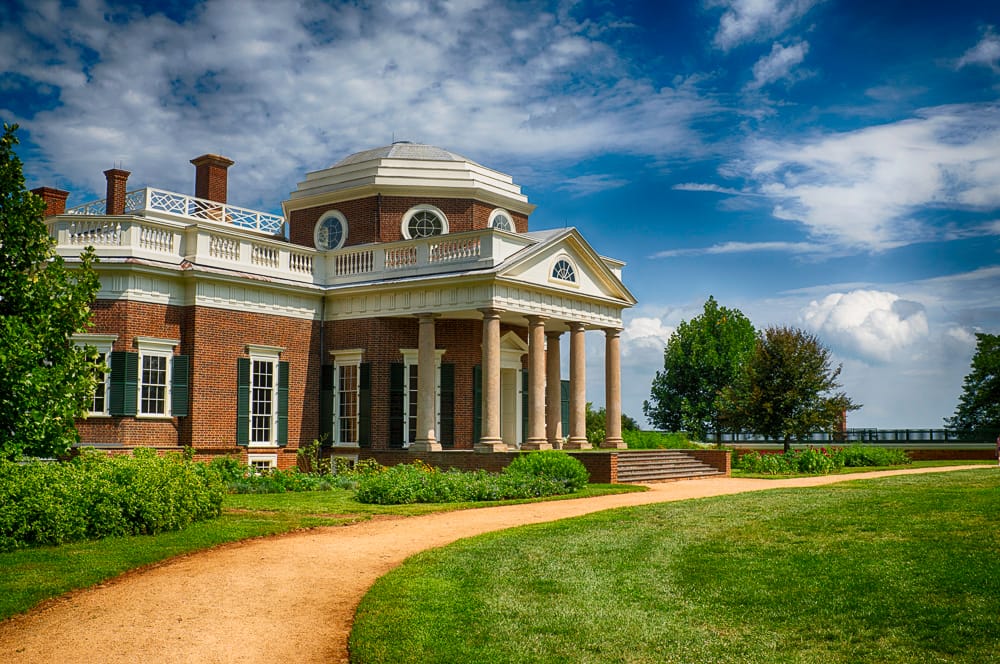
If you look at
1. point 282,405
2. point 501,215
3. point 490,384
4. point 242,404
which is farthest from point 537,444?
point 501,215

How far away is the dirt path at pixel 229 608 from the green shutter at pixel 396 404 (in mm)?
13071

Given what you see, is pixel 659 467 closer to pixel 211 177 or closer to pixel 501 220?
pixel 501 220

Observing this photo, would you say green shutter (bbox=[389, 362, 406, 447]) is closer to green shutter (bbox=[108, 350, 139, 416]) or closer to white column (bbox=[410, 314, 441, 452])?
white column (bbox=[410, 314, 441, 452])

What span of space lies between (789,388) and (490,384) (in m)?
14.8

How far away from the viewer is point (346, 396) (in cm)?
2808

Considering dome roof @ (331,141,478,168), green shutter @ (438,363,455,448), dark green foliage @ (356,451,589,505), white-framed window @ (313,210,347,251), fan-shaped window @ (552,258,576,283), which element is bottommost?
dark green foliage @ (356,451,589,505)

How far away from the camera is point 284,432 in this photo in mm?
26656

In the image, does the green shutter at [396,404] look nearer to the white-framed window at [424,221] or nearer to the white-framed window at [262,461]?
the white-framed window at [262,461]

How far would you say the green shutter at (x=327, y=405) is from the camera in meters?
27.8

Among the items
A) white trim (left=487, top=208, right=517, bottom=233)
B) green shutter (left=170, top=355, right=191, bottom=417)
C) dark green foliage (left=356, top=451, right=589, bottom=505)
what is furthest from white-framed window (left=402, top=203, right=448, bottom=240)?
dark green foliage (left=356, top=451, right=589, bottom=505)

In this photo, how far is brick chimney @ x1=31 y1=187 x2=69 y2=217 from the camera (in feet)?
93.4

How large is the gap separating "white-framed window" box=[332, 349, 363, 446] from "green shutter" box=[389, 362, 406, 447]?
118cm

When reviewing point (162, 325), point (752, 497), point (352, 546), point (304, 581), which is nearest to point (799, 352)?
point (752, 497)

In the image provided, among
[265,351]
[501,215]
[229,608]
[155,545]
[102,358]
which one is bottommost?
[229,608]
